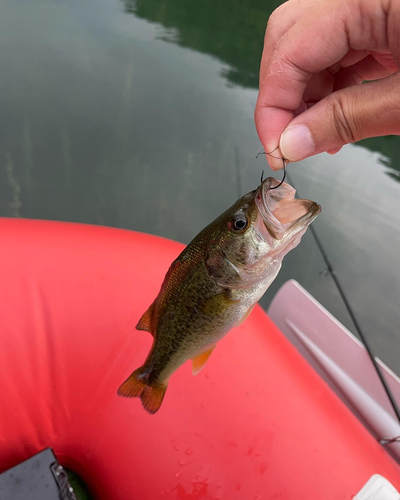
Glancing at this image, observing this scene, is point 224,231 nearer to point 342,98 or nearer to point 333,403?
point 342,98

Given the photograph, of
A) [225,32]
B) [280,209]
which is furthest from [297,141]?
[225,32]

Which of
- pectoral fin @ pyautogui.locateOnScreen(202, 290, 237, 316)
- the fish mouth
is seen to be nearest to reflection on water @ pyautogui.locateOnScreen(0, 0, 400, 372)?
pectoral fin @ pyautogui.locateOnScreen(202, 290, 237, 316)

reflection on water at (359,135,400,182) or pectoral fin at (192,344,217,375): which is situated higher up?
reflection on water at (359,135,400,182)

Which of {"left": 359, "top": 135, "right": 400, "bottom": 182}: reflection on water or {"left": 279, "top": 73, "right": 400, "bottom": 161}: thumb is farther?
{"left": 359, "top": 135, "right": 400, "bottom": 182}: reflection on water

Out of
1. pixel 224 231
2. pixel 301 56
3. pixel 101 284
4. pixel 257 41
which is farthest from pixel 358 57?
pixel 257 41

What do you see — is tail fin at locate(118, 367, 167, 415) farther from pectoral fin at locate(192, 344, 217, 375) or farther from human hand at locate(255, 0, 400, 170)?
human hand at locate(255, 0, 400, 170)

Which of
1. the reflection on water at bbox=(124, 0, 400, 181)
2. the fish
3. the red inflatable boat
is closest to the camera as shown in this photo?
the fish

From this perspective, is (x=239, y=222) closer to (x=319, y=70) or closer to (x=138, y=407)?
(x=319, y=70)
